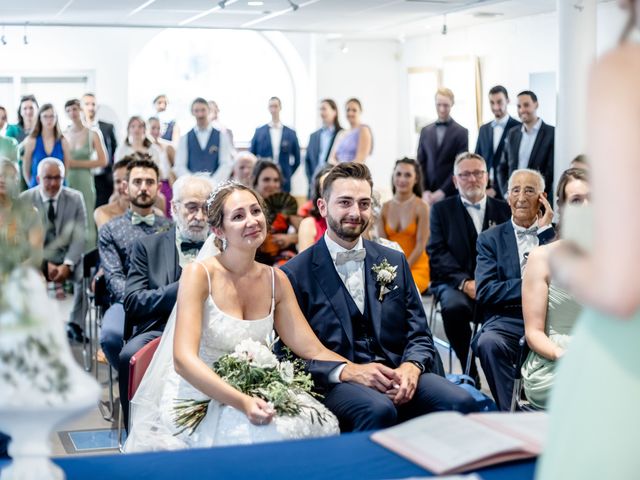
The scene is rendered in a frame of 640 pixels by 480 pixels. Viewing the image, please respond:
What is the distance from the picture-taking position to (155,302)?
4.59m

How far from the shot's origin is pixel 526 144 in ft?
29.4

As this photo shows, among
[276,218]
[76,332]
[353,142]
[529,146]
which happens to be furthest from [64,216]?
[353,142]

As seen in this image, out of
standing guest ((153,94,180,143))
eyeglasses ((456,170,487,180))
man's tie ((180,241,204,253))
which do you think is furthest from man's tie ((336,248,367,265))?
standing guest ((153,94,180,143))

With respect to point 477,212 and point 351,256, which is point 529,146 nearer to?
point 477,212

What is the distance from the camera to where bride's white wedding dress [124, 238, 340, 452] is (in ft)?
10.8

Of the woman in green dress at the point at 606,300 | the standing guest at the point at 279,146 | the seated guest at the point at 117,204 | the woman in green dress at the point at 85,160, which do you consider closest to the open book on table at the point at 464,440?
the woman in green dress at the point at 606,300

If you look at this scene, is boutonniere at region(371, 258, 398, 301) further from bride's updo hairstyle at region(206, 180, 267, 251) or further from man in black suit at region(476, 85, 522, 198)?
man in black suit at region(476, 85, 522, 198)

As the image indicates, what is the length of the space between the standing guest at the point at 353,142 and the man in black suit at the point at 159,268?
6.40 metres

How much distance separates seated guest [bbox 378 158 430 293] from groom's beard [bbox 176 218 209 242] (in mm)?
2363

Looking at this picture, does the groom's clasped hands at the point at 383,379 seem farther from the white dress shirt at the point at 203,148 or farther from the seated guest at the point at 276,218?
the white dress shirt at the point at 203,148

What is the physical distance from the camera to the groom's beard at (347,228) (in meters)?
4.09

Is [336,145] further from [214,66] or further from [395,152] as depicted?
[214,66]

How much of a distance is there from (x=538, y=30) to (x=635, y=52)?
11.1 meters

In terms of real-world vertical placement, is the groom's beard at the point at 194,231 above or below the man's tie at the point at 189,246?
above
